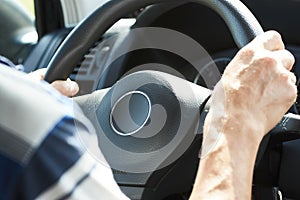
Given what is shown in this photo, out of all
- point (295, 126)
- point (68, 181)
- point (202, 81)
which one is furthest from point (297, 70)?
point (68, 181)

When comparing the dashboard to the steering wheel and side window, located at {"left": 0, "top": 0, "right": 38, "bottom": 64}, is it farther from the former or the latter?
side window, located at {"left": 0, "top": 0, "right": 38, "bottom": 64}

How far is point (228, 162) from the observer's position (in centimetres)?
104

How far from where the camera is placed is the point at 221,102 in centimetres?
111

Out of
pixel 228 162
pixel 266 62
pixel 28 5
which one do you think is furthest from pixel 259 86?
pixel 28 5

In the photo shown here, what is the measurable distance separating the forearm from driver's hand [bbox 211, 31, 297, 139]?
0.02m

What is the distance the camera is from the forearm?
1029 mm

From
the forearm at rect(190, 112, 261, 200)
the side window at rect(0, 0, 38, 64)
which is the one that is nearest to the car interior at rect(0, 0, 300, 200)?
the forearm at rect(190, 112, 261, 200)

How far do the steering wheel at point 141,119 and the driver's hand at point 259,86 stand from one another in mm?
243

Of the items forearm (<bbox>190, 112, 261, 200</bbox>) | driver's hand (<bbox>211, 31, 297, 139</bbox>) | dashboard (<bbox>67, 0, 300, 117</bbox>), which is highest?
driver's hand (<bbox>211, 31, 297, 139</bbox>)

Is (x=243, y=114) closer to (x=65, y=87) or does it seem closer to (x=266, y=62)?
(x=266, y=62)

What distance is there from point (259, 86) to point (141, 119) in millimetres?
354

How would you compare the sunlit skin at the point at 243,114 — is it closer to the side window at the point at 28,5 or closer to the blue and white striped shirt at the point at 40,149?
the blue and white striped shirt at the point at 40,149

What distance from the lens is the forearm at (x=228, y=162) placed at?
1.03 metres

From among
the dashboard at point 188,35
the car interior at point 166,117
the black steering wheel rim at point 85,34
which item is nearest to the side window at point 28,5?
the dashboard at point 188,35
